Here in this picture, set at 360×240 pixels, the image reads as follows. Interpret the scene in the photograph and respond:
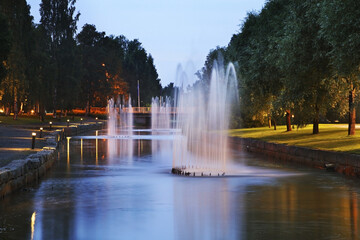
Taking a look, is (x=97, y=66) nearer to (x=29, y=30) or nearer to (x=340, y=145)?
(x=29, y=30)

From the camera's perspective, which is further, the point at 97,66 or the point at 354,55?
the point at 97,66

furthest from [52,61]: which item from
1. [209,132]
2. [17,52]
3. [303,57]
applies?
[303,57]

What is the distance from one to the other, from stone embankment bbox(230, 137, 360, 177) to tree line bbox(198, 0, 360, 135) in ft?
9.95

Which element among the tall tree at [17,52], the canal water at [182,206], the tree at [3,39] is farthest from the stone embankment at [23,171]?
the tall tree at [17,52]

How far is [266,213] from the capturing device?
14648 millimetres

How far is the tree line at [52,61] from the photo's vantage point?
64750mm

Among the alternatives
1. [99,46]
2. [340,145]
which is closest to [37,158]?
[340,145]

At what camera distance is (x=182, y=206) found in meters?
16.2

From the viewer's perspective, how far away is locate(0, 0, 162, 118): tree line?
212 ft

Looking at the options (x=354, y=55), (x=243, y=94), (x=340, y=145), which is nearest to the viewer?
(x=354, y=55)

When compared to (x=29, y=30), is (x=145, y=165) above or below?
below

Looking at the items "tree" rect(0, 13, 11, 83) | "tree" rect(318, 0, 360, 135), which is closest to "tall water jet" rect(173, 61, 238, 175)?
"tree" rect(318, 0, 360, 135)

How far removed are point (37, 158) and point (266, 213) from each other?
36.2 feet

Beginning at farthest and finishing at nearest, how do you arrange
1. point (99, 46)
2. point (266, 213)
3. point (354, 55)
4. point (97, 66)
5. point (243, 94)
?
point (99, 46) < point (97, 66) < point (243, 94) < point (354, 55) < point (266, 213)
